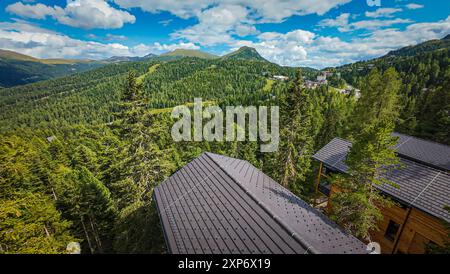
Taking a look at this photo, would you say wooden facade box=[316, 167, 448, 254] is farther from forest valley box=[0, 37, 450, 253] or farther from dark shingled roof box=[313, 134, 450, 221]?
forest valley box=[0, 37, 450, 253]

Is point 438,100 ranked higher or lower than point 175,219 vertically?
higher

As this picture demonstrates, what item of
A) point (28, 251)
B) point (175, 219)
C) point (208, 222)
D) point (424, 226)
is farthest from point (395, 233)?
point (28, 251)

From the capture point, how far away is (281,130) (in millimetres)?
22359

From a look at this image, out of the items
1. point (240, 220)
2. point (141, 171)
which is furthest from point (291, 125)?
point (141, 171)

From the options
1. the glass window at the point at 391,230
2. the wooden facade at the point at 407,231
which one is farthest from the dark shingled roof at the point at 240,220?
the glass window at the point at 391,230

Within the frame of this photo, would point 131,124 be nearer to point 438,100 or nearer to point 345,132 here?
point 345,132

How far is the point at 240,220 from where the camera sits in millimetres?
8867

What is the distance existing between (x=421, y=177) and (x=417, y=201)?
87.9 inches

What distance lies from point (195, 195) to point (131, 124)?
952cm

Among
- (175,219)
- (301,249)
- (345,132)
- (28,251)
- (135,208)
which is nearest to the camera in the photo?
(301,249)

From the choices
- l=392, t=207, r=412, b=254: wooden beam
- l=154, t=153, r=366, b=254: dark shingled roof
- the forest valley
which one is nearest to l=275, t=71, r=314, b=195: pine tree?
the forest valley

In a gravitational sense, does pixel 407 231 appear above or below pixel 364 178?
below

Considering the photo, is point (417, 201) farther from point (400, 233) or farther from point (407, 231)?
point (400, 233)

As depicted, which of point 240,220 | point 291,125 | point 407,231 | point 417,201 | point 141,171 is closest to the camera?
point 240,220
